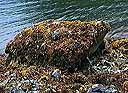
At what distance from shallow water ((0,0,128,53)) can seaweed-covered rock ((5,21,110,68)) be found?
12274 millimetres

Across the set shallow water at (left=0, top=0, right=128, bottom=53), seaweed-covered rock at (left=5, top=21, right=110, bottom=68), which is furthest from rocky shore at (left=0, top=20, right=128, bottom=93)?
shallow water at (left=0, top=0, right=128, bottom=53)

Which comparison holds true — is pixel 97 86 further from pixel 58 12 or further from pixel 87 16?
pixel 58 12

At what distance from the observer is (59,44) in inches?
554

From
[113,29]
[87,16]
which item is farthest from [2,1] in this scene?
[113,29]

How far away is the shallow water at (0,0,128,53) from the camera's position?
3316 centimetres

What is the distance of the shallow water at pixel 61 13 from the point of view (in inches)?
1305

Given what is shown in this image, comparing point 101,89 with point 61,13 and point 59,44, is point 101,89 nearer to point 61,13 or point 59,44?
point 59,44

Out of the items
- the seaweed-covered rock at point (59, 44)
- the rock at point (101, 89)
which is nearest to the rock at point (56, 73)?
the seaweed-covered rock at point (59, 44)

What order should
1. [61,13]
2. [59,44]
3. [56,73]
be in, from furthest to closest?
1. [61,13]
2. [59,44]
3. [56,73]

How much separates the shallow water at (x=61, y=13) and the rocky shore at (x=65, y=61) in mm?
12340

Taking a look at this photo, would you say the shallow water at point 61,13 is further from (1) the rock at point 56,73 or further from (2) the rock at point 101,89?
(2) the rock at point 101,89

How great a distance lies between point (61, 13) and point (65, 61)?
97.4 feet

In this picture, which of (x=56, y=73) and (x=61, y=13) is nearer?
(x=56, y=73)

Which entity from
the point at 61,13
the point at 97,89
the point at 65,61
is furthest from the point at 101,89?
the point at 61,13
